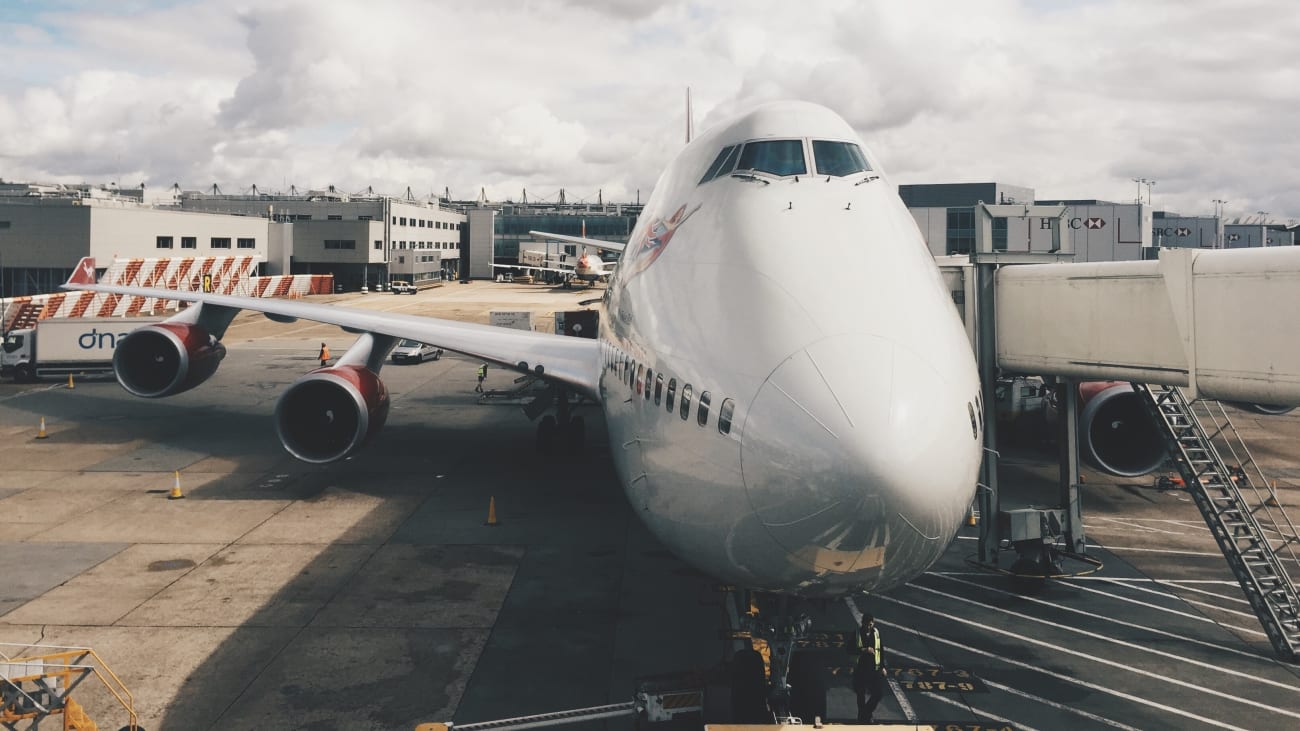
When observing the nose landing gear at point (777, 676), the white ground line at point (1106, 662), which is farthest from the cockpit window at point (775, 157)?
the white ground line at point (1106, 662)

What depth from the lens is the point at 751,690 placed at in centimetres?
877

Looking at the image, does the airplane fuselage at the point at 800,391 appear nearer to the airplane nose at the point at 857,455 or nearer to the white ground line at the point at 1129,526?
the airplane nose at the point at 857,455

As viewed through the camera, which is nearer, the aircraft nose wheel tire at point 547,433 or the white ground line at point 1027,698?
the white ground line at point 1027,698

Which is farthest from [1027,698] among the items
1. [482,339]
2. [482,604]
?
[482,339]

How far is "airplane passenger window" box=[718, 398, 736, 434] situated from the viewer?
7.52 meters

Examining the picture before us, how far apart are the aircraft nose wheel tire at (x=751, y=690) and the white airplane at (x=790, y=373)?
0.67 feet

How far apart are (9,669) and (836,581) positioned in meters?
9.36

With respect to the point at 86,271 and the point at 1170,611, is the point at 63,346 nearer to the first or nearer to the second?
the point at 86,271

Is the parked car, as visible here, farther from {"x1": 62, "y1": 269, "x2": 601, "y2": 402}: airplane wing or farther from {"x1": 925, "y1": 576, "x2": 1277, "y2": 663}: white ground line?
{"x1": 925, "y1": 576, "x2": 1277, "y2": 663}: white ground line

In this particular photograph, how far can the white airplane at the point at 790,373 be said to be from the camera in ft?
22.1

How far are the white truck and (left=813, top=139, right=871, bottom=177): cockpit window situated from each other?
35.7 m

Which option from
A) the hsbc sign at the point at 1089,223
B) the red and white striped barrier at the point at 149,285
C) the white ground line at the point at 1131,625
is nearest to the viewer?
the white ground line at the point at 1131,625

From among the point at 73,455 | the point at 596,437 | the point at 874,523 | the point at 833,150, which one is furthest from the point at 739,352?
the point at 73,455

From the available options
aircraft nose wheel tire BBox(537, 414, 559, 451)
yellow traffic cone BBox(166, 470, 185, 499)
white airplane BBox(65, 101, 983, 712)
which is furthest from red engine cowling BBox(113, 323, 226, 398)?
white airplane BBox(65, 101, 983, 712)
